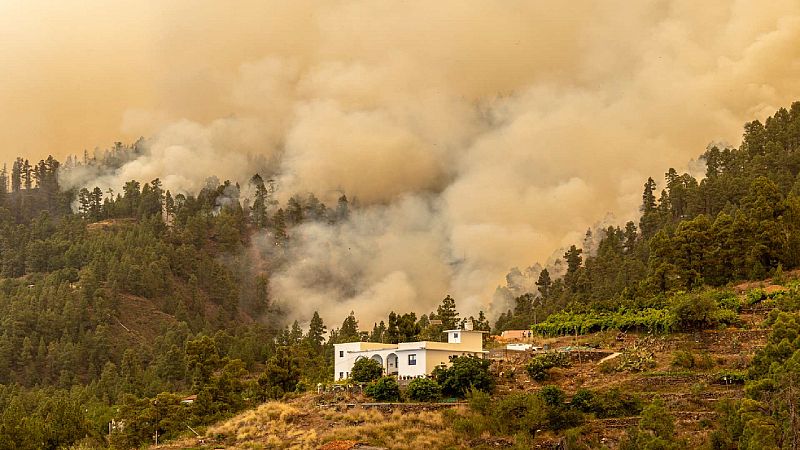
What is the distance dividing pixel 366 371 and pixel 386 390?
3.78m

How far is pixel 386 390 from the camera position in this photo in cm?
4738

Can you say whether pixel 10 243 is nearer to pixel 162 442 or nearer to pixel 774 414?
pixel 162 442

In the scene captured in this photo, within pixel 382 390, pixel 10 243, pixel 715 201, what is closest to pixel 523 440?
pixel 382 390

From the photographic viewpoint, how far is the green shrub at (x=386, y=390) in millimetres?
47406

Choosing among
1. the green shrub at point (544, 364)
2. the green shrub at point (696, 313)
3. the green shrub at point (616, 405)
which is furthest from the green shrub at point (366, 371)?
the green shrub at point (696, 313)

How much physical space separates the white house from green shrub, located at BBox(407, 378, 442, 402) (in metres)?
3.95

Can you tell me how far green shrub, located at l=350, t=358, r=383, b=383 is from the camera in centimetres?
5088

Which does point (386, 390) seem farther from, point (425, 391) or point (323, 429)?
point (323, 429)

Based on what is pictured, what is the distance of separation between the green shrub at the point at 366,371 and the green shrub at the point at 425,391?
3907 mm

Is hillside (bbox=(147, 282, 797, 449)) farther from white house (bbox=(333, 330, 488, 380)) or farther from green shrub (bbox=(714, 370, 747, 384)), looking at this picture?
white house (bbox=(333, 330, 488, 380))

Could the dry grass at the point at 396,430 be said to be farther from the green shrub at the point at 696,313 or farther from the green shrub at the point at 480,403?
the green shrub at the point at 696,313

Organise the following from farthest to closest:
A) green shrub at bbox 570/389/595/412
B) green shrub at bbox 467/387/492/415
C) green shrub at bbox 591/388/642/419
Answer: green shrub at bbox 467/387/492/415, green shrub at bbox 570/389/595/412, green shrub at bbox 591/388/642/419

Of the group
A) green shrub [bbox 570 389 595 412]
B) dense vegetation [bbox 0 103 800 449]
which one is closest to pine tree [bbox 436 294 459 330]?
dense vegetation [bbox 0 103 800 449]

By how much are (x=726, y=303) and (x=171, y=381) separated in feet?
158
